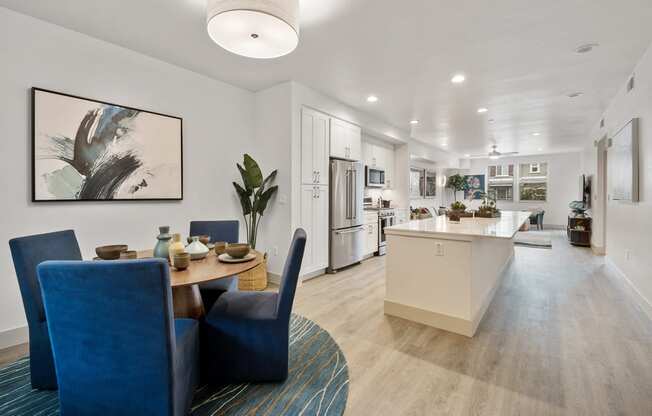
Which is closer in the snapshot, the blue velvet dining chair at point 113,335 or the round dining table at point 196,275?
the blue velvet dining chair at point 113,335

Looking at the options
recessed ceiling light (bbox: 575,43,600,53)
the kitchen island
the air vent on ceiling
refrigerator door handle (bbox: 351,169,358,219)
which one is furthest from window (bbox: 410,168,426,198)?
the kitchen island

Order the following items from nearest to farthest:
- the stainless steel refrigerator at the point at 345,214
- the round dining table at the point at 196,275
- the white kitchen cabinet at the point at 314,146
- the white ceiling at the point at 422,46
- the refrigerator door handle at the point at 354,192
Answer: the round dining table at the point at 196,275 → the white ceiling at the point at 422,46 → the white kitchen cabinet at the point at 314,146 → the stainless steel refrigerator at the point at 345,214 → the refrigerator door handle at the point at 354,192

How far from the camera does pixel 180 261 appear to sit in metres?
1.76

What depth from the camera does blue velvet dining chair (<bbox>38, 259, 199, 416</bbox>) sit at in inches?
47.4

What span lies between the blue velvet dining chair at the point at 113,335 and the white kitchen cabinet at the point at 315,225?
272cm

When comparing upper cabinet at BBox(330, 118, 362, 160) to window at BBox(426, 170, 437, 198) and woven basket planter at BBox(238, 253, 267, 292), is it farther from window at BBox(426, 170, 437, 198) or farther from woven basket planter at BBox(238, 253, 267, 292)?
window at BBox(426, 170, 437, 198)

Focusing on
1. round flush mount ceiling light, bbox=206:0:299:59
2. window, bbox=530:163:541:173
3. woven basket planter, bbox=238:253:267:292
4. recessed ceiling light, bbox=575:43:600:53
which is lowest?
woven basket planter, bbox=238:253:267:292

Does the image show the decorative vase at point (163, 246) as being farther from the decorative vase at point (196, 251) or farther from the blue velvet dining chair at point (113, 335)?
the blue velvet dining chair at point (113, 335)

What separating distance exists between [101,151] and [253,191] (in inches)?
66.0

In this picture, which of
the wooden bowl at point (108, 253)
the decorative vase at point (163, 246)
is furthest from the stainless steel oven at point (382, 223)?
the wooden bowl at point (108, 253)

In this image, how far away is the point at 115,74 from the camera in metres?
2.96

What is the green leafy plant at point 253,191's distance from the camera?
3.80m

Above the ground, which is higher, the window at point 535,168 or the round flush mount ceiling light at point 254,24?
the window at point 535,168

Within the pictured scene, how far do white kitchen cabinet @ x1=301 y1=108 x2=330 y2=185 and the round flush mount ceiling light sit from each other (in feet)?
6.78
